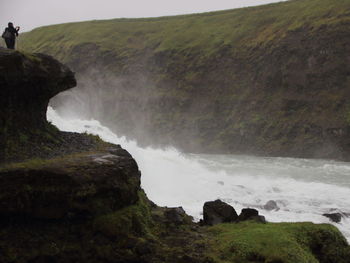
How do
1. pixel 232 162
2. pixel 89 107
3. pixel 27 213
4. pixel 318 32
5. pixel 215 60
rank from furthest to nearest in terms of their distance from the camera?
1. pixel 89 107
2. pixel 215 60
3. pixel 318 32
4. pixel 232 162
5. pixel 27 213

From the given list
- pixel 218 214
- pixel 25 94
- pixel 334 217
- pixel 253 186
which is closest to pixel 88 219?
pixel 25 94

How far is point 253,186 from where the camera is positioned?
2883 cm

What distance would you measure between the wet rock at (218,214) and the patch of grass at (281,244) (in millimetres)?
1547

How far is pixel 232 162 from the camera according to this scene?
4350 cm

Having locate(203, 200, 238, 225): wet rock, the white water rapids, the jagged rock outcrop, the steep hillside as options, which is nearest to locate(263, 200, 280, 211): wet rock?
the white water rapids

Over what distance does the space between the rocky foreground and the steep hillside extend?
37725 millimetres

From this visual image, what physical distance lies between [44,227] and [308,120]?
44.5 m

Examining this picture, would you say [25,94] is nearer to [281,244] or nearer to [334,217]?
[281,244]

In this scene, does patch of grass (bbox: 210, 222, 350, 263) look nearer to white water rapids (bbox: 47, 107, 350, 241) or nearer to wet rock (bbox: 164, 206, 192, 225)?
wet rock (bbox: 164, 206, 192, 225)

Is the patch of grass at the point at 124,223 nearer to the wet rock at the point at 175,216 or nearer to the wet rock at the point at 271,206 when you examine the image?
the wet rock at the point at 175,216

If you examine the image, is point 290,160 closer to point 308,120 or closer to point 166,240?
point 308,120

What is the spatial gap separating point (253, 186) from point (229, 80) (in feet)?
116

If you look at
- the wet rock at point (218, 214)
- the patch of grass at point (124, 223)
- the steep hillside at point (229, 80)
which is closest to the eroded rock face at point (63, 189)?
the patch of grass at point (124, 223)

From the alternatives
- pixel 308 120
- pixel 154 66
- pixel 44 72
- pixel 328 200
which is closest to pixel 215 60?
pixel 154 66
